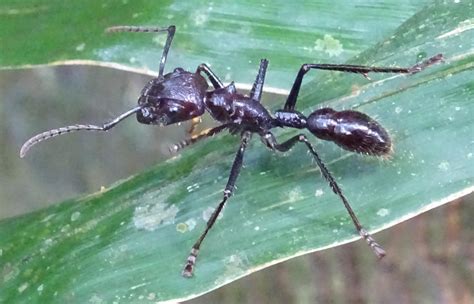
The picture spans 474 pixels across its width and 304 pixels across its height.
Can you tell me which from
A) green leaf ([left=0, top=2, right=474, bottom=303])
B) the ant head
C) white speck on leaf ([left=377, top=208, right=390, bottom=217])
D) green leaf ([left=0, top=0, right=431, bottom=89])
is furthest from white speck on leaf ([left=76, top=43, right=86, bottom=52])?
white speck on leaf ([left=377, top=208, right=390, bottom=217])

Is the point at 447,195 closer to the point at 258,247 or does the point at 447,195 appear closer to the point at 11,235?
the point at 258,247

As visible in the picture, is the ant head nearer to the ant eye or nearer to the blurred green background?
the ant eye

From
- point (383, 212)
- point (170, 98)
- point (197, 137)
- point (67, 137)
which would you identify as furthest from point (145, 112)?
point (67, 137)

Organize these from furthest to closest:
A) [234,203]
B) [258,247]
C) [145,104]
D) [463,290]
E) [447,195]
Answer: [463,290] < [145,104] < [234,203] < [258,247] < [447,195]

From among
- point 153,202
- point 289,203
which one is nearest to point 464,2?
point 289,203

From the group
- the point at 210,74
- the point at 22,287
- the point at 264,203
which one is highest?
the point at 210,74

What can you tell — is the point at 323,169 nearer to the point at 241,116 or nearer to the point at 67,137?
the point at 241,116

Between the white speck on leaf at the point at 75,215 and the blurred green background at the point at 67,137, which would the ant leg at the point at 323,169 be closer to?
the white speck on leaf at the point at 75,215

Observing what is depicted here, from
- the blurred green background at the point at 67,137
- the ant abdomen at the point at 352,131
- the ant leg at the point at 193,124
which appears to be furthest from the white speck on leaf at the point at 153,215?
the blurred green background at the point at 67,137
